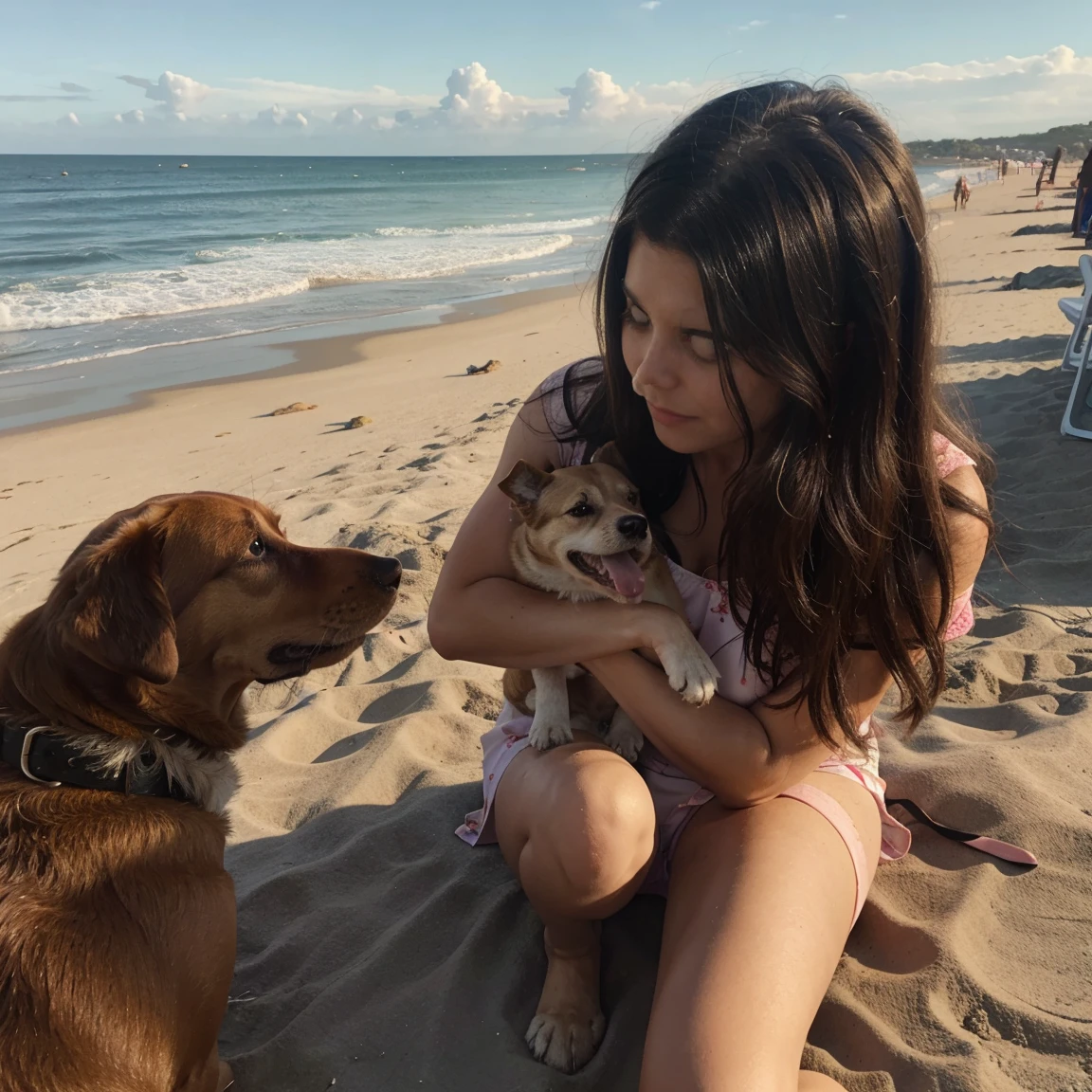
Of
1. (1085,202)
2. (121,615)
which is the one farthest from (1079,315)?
(1085,202)

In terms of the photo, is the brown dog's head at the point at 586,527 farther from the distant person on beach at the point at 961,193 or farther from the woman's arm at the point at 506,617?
the distant person on beach at the point at 961,193

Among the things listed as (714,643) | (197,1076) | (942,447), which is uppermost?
(942,447)

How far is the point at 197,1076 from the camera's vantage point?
81.1 inches

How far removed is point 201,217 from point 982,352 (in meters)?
31.9

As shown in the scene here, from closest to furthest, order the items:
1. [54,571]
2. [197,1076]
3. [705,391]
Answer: [197,1076] → [705,391] → [54,571]

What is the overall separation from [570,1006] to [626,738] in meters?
0.87

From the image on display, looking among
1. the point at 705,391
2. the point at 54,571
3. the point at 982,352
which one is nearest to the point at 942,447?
the point at 705,391

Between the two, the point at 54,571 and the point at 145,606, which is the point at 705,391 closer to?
the point at 145,606

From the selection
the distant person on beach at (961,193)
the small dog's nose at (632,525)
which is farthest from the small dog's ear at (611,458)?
the distant person on beach at (961,193)

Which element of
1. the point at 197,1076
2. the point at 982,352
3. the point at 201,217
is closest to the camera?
the point at 197,1076

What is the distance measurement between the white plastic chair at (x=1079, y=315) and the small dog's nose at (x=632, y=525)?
630cm

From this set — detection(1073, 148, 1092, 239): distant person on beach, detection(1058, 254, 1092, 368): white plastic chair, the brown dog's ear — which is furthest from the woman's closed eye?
detection(1073, 148, 1092, 239): distant person on beach

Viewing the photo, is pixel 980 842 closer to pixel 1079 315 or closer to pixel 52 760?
pixel 52 760

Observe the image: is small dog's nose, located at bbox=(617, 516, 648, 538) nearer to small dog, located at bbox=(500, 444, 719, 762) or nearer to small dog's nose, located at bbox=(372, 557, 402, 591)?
small dog, located at bbox=(500, 444, 719, 762)
